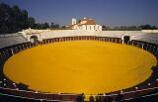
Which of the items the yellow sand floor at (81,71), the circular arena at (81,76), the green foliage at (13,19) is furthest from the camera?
the green foliage at (13,19)

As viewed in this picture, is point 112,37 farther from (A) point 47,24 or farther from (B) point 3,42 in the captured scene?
(A) point 47,24

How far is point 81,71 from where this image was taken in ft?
106

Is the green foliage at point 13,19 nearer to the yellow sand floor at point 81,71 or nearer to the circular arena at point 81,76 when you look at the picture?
the circular arena at point 81,76

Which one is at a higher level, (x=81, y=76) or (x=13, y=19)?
(x=13, y=19)

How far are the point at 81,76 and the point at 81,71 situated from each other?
266cm

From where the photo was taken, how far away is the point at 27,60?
3669 centimetres

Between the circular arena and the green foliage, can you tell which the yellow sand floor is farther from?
the green foliage

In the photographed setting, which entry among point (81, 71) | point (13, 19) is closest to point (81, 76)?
point (81, 71)

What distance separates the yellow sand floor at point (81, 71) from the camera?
2503cm

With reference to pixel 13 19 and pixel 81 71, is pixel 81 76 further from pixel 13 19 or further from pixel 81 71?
pixel 13 19

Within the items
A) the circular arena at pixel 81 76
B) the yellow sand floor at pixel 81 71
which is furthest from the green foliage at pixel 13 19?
the yellow sand floor at pixel 81 71

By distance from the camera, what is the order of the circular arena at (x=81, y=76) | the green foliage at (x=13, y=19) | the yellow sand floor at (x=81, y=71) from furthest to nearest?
the green foliage at (x=13, y=19) → the yellow sand floor at (x=81, y=71) → the circular arena at (x=81, y=76)

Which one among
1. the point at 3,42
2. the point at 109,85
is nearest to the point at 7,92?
the point at 109,85

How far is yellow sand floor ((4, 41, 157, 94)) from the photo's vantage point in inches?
985
